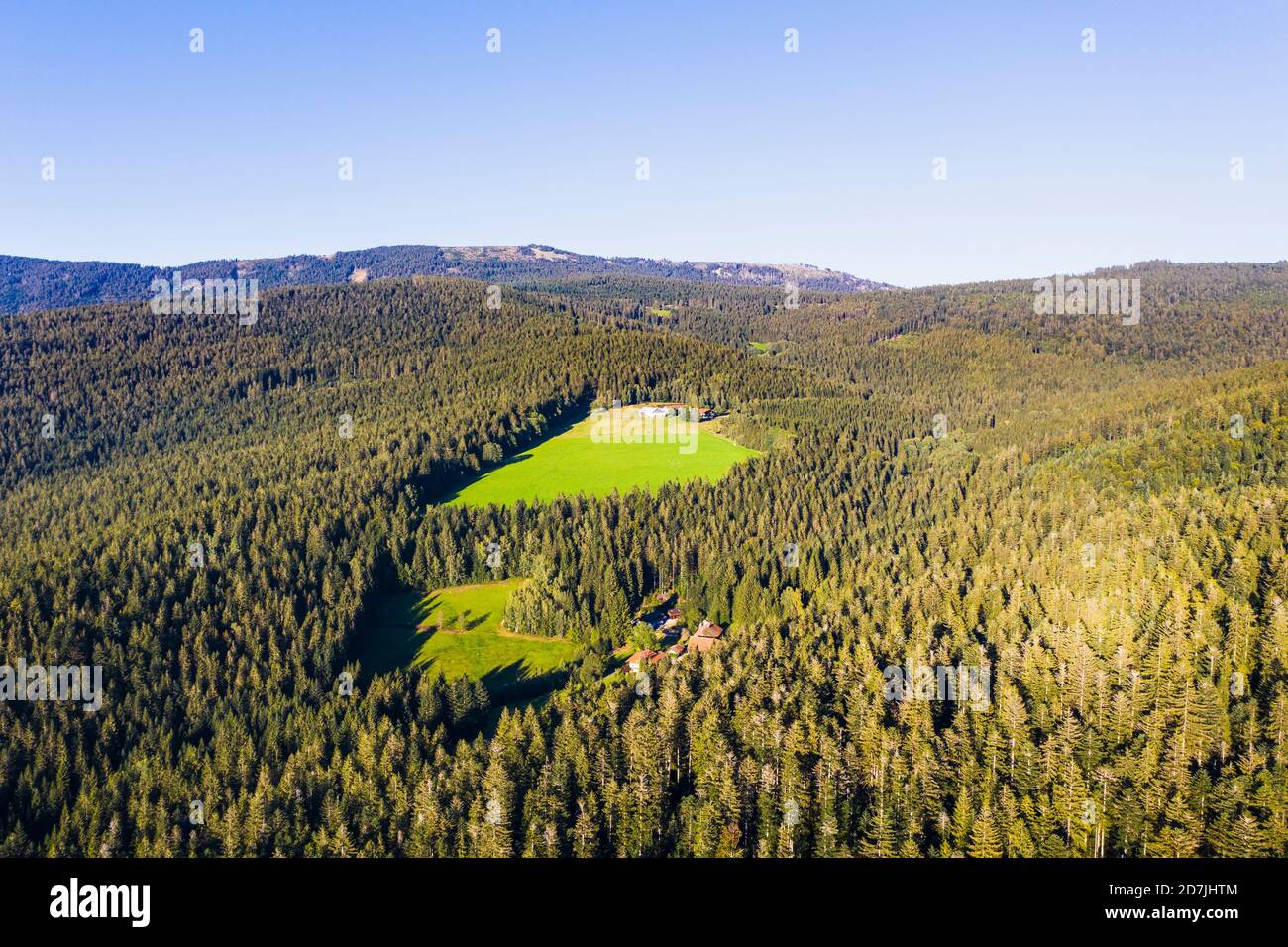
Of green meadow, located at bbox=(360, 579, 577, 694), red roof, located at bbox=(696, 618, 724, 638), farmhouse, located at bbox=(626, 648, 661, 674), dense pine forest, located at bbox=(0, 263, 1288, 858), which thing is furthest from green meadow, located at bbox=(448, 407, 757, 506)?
farmhouse, located at bbox=(626, 648, 661, 674)

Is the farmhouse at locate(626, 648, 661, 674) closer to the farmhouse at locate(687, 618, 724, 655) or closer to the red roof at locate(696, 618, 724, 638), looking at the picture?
the farmhouse at locate(687, 618, 724, 655)

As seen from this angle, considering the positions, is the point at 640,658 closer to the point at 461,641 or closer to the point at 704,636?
the point at 704,636

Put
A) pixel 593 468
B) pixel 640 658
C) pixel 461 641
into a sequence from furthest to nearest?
pixel 593 468
pixel 461 641
pixel 640 658

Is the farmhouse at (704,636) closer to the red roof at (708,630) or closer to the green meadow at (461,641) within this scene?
the red roof at (708,630)

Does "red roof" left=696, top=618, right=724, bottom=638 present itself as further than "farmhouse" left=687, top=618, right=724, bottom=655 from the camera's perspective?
Yes

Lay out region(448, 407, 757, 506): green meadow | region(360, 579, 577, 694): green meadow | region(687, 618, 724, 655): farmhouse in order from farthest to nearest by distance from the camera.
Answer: region(448, 407, 757, 506): green meadow, region(360, 579, 577, 694): green meadow, region(687, 618, 724, 655): farmhouse

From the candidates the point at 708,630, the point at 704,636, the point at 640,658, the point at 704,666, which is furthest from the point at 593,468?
the point at 704,666

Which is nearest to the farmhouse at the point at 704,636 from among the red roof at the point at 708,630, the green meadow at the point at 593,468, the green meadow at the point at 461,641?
the red roof at the point at 708,630

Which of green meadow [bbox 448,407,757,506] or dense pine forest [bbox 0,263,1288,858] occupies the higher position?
green meadow [bbox 448,407,757,506]
